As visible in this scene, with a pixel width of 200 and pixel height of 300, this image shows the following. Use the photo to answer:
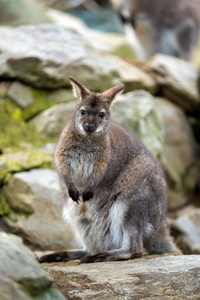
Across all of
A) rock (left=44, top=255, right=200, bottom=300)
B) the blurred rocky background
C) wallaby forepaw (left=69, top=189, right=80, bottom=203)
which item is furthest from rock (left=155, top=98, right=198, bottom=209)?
rock (left=44, top=255, right=200, bottom=300)

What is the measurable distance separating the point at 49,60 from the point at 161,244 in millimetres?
3663

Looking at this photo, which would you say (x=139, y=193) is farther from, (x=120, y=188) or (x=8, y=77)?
(x=8, y=77)

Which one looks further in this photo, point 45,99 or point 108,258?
point 45,99

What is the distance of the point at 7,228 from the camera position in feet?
18.4

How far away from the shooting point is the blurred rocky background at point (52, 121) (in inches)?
221

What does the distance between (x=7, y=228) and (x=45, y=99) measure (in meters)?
2.32

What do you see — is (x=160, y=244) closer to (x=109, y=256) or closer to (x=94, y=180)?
(x=109, y=256)

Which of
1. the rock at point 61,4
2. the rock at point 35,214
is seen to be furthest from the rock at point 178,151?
the rock at point 61,4

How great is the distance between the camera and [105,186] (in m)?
4.31

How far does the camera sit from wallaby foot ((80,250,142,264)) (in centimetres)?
407

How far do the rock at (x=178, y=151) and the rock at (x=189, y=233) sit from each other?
6.49 ft

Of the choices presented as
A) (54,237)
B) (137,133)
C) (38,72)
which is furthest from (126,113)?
(54,237)

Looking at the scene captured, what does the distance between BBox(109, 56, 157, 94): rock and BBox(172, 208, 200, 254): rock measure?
2.65 meters

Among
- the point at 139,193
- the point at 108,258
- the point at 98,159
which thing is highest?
the point at 98,159
